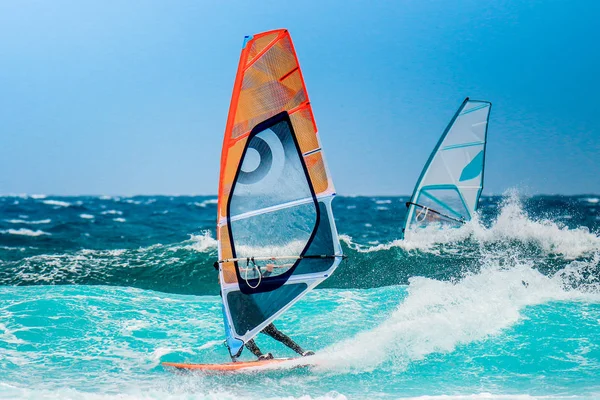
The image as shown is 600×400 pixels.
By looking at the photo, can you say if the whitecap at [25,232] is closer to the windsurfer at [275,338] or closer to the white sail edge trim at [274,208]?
the windsurfer at [275,338]

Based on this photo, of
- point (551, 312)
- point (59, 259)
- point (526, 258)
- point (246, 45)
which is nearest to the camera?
point (246, 45)

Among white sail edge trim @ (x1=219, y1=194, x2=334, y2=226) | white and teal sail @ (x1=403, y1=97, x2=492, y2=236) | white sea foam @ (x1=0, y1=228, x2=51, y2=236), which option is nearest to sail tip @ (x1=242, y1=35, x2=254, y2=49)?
white sail edge trim @ (x1=219, y1=194, x2=334, y2=226)

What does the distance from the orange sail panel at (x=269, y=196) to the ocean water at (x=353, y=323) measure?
706 mm

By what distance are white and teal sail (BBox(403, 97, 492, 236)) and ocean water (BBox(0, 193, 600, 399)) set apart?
1.00 metres

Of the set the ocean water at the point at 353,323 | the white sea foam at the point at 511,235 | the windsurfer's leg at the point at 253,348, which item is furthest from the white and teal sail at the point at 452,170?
the windsurfer's leg at the point at 253,348

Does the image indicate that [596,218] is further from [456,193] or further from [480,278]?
[480,278]

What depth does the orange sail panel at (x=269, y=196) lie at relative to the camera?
437cm

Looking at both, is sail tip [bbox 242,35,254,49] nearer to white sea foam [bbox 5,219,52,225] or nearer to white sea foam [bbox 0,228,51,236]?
white sea foam [bbox 0,228,51,236]

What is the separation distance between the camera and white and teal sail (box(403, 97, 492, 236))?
10.2 meters

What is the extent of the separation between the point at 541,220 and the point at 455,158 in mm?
4062

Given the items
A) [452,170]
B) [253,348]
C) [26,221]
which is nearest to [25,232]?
[26,221]

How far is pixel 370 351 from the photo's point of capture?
210 inches

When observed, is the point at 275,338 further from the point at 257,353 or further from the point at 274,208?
the point at 274,208

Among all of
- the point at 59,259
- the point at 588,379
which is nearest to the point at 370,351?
the point at 588,379
